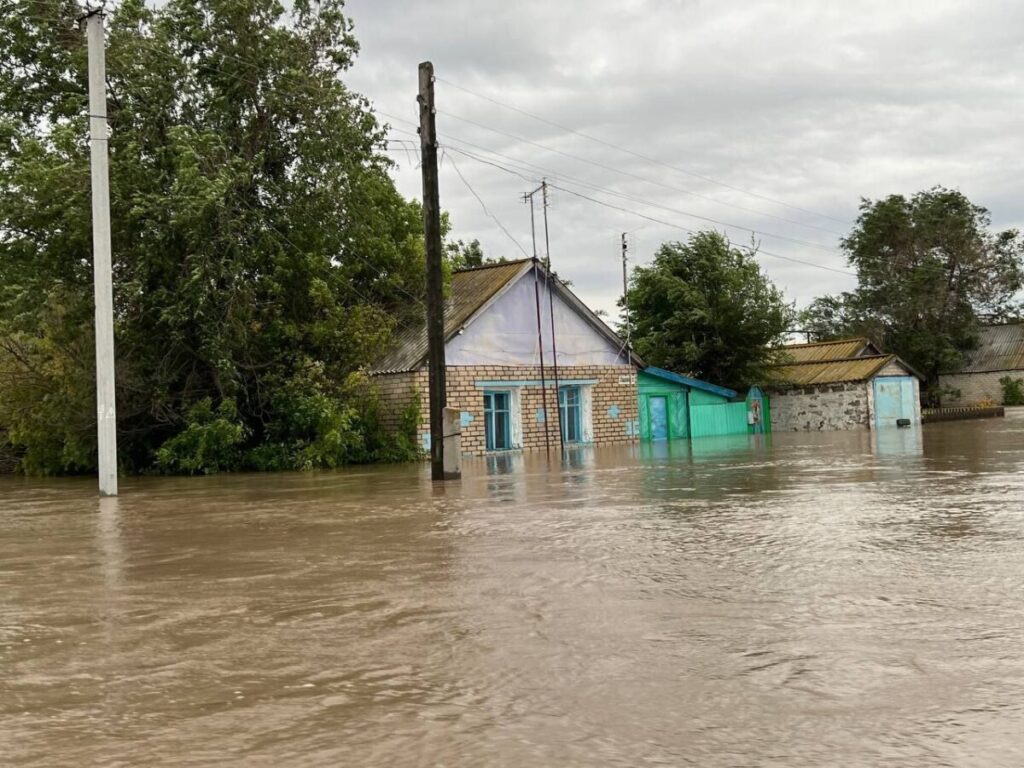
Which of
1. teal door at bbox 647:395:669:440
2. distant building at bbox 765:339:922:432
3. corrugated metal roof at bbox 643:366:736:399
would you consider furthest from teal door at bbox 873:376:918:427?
teal door at bbox 647:395:669:440

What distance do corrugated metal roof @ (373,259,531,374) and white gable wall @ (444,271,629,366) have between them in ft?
1.08

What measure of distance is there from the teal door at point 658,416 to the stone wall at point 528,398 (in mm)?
1856

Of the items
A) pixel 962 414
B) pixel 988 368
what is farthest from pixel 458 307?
pixel 988 368

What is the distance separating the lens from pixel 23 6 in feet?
72.1

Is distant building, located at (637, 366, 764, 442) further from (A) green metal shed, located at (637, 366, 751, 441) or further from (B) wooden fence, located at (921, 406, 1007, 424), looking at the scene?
(B) wooden fence, located at (921, 406, 1007, 424)

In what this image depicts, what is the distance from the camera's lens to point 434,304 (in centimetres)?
1680

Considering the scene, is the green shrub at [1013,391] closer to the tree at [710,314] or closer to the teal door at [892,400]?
the teal door at [892,400]

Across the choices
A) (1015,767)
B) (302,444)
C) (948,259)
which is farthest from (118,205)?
(948,259)

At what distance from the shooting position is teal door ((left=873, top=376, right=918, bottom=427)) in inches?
1624

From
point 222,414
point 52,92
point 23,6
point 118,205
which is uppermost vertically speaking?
point 23,6

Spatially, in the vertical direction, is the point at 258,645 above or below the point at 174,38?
below

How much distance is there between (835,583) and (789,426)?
3678 cm

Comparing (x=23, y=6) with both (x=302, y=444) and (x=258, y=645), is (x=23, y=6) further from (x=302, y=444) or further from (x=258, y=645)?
(x=258, y=645)

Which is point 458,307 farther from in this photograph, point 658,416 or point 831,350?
point 831,350
